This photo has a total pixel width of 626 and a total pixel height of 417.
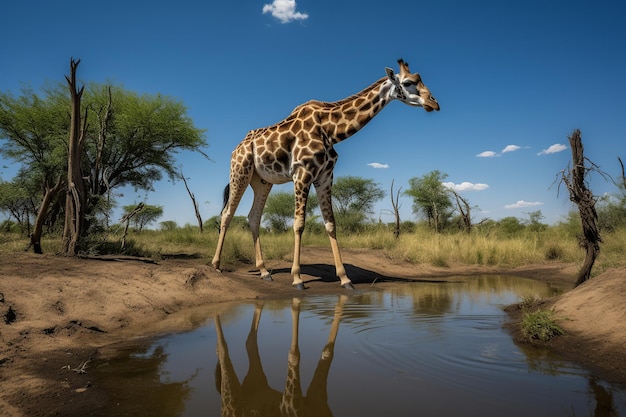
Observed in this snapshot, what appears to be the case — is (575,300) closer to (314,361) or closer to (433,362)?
(433,362)

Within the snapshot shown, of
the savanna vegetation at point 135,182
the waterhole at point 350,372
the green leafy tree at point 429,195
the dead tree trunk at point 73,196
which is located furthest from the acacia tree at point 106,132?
the green leafy tree at point 429,195

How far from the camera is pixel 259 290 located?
7719 mm

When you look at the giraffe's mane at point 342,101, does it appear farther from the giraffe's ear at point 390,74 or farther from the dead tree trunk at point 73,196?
the dead tree trunk at point 73,196

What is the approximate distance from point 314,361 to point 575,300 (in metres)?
3.26

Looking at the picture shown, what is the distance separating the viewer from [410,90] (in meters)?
8.16

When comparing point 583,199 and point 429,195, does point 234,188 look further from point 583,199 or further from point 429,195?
point 429,195

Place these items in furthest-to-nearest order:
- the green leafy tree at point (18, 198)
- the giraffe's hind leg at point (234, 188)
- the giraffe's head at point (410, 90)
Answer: the green leafy tree at point (18, 198)
the giraffe's hind leg at point (234, 188)
the giraffe's head at point (410, 90)

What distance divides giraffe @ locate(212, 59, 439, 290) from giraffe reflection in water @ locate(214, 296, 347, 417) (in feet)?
14.8

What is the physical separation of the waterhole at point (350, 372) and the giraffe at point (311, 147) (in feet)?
11.3

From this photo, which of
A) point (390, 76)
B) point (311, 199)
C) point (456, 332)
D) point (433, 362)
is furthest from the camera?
point (311, 199)

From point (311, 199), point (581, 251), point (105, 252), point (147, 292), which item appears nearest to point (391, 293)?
point (147, 292)

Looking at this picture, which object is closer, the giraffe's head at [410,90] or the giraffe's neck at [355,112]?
the giraffe's head at [410,90]

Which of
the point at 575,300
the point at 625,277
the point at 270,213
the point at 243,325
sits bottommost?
the point at 243,325

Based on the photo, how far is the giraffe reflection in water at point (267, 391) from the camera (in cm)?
247
